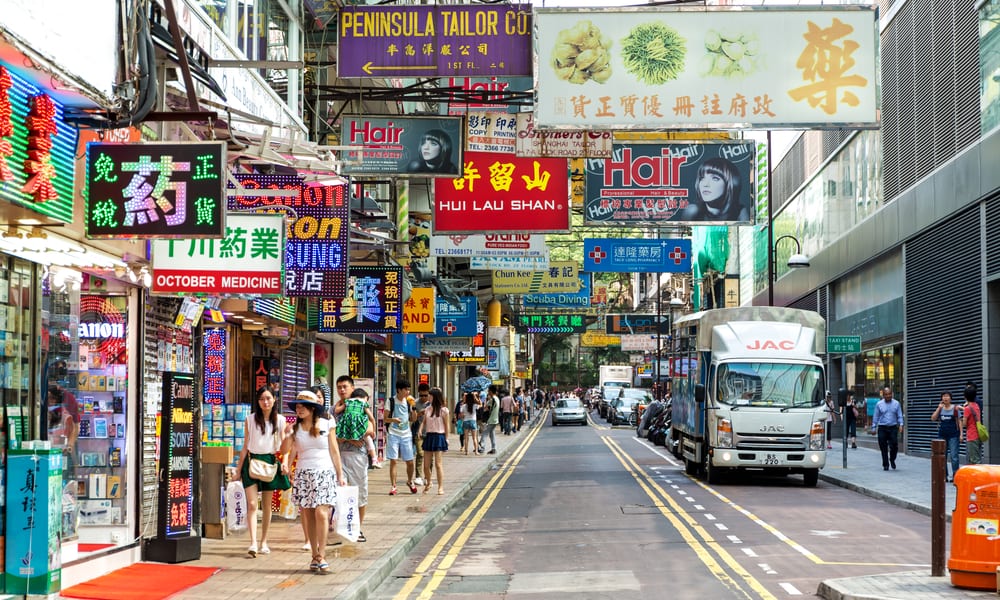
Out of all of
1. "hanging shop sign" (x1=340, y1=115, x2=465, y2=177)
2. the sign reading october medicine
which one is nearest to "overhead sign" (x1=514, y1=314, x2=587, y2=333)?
"hanging shop sign" (x1=340, y1=115, x2=465, y2=177)

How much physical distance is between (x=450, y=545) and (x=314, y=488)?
344cm

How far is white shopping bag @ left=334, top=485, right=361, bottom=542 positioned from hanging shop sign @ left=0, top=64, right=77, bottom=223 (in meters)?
4.29

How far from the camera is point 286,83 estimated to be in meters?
20.4

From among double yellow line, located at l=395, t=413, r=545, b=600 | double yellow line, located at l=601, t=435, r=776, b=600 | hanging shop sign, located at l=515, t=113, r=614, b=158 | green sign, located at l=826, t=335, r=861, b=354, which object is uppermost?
hanging shop sign, located at l=515, t=113, r=614, b=158

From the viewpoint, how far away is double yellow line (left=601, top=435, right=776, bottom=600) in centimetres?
1140

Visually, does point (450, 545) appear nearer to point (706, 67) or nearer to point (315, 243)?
point (315, 243)

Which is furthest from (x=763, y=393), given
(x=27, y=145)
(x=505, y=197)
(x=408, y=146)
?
(x=27, y=145)

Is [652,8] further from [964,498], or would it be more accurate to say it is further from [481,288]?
[481,288]

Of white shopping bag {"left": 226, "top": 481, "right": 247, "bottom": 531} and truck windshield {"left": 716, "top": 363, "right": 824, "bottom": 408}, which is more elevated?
truck windshield {"left": 716, "top": 363, "right": 824, "bottom": 408}

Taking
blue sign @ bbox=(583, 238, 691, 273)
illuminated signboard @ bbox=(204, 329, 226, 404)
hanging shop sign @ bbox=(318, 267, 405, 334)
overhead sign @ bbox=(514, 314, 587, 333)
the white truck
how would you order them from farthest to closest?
overhead sign @ bbox=(514, 314, 587, 333), blue sign @ bbox=(583, 238, 691, 273), the white truck, hanging shop sign @ bbox=(318, 267, 405, 334), illuminated signboard @ bbox=(204, 329, 226, 404)

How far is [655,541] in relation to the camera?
15109mm

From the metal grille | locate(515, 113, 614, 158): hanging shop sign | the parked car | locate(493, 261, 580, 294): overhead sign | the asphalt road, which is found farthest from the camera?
the parked car

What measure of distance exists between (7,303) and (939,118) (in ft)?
82.0

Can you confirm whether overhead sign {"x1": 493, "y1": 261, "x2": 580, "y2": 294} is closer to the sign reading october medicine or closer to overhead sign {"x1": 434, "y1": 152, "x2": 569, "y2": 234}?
overhead sign {"x1": 434, "y1": 152, "x2": 569, "y2": 234}
